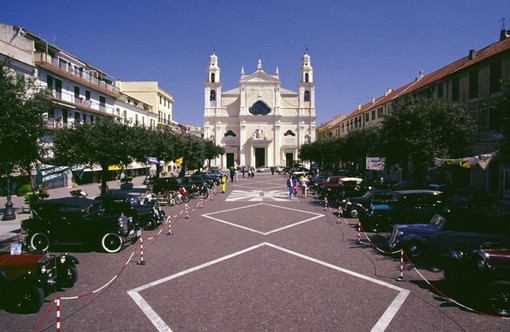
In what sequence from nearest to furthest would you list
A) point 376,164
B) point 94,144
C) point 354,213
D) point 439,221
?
point 439,221
point 354,213
point 94,144
point 376,164

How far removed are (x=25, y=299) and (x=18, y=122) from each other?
606cm

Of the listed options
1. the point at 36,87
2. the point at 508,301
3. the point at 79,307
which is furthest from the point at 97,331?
Result: the point at 36,87

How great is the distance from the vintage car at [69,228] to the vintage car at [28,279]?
9.62 ft

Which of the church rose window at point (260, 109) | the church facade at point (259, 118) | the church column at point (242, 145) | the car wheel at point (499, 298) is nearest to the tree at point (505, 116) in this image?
the car wheel at point (499, 298)

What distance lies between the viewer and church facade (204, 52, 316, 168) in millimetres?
73250

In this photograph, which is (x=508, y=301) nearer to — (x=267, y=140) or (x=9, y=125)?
(x=9, y=125)

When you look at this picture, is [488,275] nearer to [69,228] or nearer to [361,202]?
[361,202]

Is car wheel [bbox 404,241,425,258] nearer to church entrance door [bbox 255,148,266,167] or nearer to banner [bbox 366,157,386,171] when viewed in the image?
banner [bbox 366,157,386,171]

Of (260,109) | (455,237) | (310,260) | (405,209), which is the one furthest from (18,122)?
(260,109)

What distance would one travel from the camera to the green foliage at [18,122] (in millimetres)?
9516

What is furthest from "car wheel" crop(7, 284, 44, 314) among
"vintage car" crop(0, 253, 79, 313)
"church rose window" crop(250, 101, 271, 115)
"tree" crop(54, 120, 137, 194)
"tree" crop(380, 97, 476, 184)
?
"church rose window" crop(250, 101, 271, 115)

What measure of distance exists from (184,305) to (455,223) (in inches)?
307

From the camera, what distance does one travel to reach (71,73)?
31016 millimetres

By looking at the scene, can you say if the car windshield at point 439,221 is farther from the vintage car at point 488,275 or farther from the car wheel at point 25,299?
the car wheel at point 25,299
